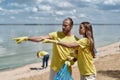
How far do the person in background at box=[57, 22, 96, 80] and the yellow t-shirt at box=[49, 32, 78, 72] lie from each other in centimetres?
21

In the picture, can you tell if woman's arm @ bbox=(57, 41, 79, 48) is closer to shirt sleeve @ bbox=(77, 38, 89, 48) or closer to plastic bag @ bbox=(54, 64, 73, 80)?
shirt sleeve @ bbox=(77, 38, 89, 48)

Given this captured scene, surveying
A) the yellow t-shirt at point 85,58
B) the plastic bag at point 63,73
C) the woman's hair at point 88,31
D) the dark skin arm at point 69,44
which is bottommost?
the plastic bag at point 63,73

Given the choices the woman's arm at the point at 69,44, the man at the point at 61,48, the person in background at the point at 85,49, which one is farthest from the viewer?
the man at the point at 61,48

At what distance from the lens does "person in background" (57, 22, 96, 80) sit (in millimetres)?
5707

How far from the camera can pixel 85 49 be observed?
580cm

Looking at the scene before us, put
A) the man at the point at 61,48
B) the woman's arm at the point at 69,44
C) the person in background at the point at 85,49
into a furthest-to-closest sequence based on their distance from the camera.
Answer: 1. the man at the point at 61,48
2. the person in background at the point at 85,49
3. the woman's arm at the point at 69,44

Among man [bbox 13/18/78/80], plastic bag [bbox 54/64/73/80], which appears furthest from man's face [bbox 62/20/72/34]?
plastic bag [bbox 54/64/73/80]

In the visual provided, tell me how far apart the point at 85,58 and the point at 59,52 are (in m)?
0.49

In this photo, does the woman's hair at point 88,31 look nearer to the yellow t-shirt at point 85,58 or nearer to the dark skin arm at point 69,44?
the yellow t-shirt at point 85,58

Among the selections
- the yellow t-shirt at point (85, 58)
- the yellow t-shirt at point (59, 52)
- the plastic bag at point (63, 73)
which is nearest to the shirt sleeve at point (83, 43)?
the yellow t-shirt at point (85, 58)

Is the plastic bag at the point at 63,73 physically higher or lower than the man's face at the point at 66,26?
lower

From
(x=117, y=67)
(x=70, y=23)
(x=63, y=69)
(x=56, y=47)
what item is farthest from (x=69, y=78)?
(x=117, y=67)

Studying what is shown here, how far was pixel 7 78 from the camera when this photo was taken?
19031mm

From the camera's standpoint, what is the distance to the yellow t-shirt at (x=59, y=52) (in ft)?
19.2
